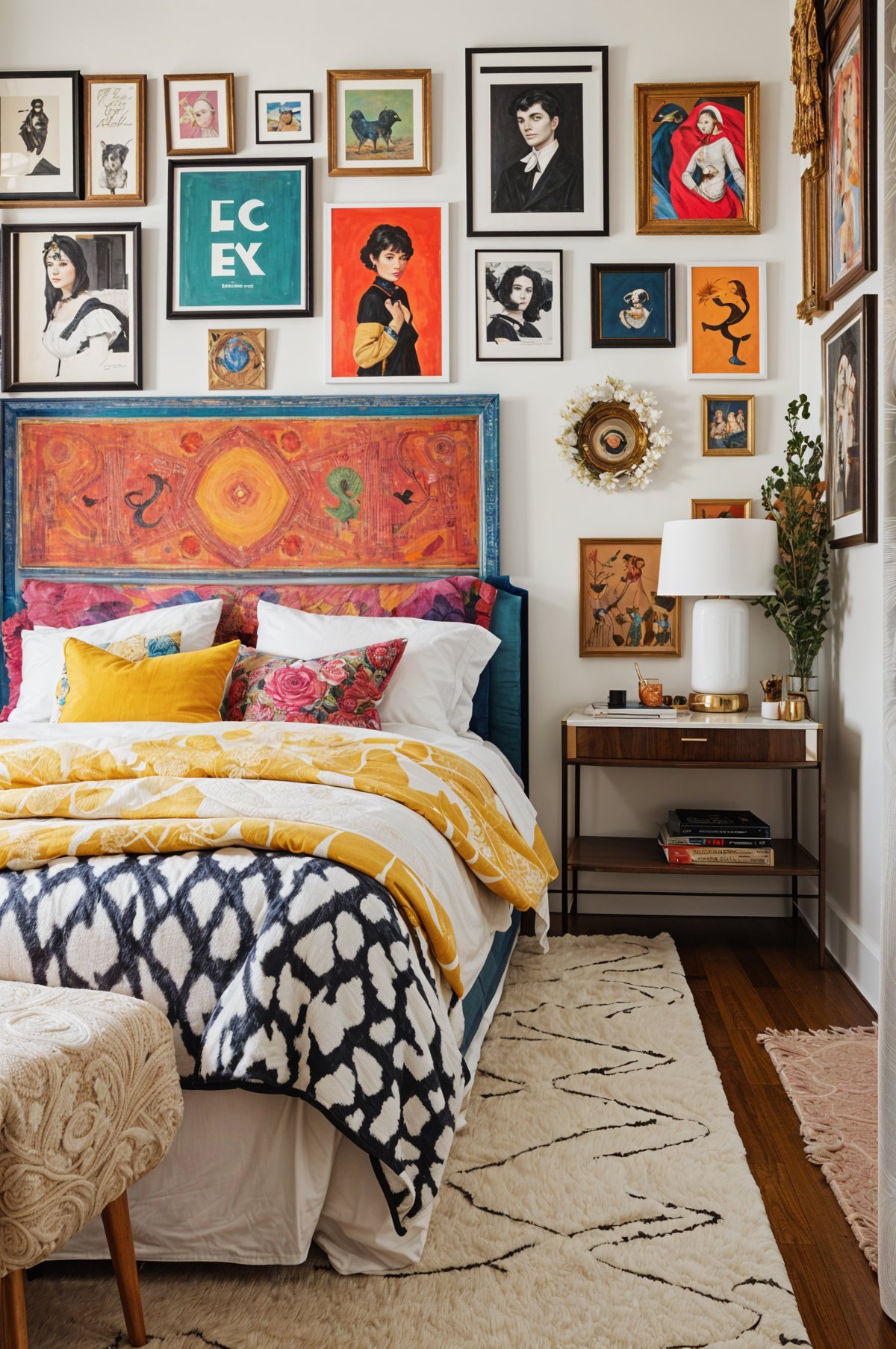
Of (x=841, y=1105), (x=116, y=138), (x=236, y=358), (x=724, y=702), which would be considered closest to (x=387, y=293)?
(x=236, y=358)

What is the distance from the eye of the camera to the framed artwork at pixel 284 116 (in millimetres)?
3559

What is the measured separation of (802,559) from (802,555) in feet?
0.04

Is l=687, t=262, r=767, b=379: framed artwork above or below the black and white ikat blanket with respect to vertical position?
above

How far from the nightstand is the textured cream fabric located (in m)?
1.92

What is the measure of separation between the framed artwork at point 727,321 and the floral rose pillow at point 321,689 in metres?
1.53

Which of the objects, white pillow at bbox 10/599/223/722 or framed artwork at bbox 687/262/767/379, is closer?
white pillow at bbox 10/599/223/722

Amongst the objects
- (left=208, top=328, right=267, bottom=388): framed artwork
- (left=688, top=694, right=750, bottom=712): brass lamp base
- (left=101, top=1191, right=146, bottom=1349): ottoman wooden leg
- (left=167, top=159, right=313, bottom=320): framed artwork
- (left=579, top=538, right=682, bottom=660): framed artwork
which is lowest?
(left=101, top=1191, right=146, bottom=1349): ottoman wooden leg

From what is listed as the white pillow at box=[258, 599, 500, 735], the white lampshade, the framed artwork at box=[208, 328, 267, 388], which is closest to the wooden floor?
the white pillow at box=[258, 599, 500, 735]

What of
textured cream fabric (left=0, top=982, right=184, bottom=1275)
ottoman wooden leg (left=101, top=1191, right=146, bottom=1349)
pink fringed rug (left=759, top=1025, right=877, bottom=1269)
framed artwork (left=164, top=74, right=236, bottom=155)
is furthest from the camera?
framed artwork (left=164, top=74, right=236, bottom=155)

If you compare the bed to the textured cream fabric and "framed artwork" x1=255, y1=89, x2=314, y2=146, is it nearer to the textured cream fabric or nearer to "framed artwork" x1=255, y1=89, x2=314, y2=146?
the textured cream fabric

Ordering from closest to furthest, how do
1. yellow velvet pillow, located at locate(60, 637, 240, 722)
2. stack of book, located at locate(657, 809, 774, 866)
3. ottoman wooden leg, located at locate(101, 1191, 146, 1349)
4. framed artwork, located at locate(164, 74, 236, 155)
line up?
ottoman wooden leg, located at locate(101, 1191, 146, 1349), yellow velvet pillow, located at locate(60, 637, 240, 722), stack of book, located at locate(657, 809, 774, 866), framed artwork, located at locate(164, 74, 236, 155)

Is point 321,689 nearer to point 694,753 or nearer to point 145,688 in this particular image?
point 145,688

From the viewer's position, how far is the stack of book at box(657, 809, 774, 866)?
3.14 meters

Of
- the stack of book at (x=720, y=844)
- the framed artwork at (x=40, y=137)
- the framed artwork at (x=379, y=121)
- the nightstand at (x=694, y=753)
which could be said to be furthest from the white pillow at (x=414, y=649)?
the framed artwork at (x=40, y=137)
